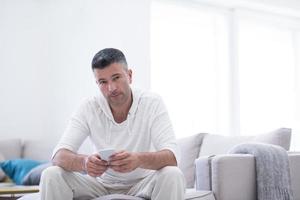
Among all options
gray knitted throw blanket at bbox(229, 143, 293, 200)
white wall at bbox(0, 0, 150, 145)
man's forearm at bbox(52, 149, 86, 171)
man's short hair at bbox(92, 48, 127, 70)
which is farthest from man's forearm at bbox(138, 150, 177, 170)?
white wall at bbox(0, 0, 150, 145)

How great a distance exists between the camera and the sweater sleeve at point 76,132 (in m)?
2.19

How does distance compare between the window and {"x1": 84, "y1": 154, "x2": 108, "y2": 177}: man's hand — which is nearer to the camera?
{"x1": 84, "y1": 154, "x2": 108, "y2": 177}: man's hand

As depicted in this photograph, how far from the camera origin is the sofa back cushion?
2.84m

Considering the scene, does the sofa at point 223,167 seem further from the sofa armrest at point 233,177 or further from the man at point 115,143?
the man at point 115,143

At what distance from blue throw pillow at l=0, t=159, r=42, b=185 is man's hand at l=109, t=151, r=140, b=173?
1.99 meters

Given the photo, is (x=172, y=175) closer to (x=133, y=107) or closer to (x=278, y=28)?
(x=133, y=107)

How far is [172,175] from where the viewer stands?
1.95 m

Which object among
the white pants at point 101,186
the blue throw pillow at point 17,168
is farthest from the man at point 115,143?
the blue throw pillow at point 17,168

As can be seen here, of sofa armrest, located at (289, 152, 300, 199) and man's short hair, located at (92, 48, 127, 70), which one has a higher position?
man's short hair, located at (92, 48, 127, 70)

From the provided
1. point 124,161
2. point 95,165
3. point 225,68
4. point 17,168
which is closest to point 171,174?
point 124,161

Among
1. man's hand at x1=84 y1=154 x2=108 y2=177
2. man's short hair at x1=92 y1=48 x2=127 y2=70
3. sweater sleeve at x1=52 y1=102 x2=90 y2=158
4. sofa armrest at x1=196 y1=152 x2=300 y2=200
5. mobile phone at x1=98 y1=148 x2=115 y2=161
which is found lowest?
sofa armrest at x1=196 y1=152 x2=300 y2=200

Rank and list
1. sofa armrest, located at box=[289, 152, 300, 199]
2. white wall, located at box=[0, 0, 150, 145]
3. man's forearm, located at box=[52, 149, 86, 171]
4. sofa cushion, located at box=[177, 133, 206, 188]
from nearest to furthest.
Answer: man's forearm, located at box=[52, 149, 86, 171]
sofa armrest, located at box=[289, 152, 300, 199]
sofa cushion, located at box=[177, 133, 206, 188]
white wall, located at box=[0, 0, 150, 145]

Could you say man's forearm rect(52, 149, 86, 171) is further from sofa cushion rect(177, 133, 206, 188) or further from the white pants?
sofa cushion rect(177, 133, 206, 188)

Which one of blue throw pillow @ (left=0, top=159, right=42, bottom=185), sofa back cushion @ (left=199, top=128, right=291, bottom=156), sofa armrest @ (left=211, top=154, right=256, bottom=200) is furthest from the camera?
blue throw pillow @ (left=0, top=159, right=42, bottom=185)
